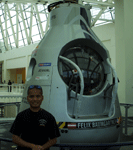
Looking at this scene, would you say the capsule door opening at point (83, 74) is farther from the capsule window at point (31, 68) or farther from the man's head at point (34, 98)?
the man's head at point (34, 98)

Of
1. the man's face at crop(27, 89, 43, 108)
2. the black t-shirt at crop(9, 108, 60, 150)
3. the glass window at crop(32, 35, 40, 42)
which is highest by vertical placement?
the glass window at crop(32, 35, 40, 42)

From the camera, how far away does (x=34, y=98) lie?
1731mm

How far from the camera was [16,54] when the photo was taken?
26750 millimetres

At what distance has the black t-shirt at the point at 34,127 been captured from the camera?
167cm

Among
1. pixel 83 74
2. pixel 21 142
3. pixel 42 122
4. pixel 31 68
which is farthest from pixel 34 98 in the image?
pixel 31 68

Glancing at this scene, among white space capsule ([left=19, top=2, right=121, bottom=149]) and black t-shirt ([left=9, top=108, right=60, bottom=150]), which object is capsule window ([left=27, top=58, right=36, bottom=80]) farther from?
black t-shirt ([left=9, top=108, right=60, bottom=150])

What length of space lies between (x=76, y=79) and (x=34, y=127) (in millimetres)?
1860

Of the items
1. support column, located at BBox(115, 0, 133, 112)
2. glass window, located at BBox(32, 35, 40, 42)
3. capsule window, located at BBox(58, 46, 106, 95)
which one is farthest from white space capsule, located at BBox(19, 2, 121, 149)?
glass window, located at BBox(32, 35, 40, 42)

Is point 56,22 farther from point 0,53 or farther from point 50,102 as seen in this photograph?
point 0,53

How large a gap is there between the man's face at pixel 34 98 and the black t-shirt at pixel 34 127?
0.07 meters

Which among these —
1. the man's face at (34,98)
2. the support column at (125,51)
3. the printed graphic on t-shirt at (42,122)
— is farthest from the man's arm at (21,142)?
the support column at (125,51)

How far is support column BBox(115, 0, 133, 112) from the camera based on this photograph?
7879 mm

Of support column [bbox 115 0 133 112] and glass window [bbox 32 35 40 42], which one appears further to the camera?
glass window [bbox 32 35 40 42]

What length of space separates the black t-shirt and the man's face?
0.07m
